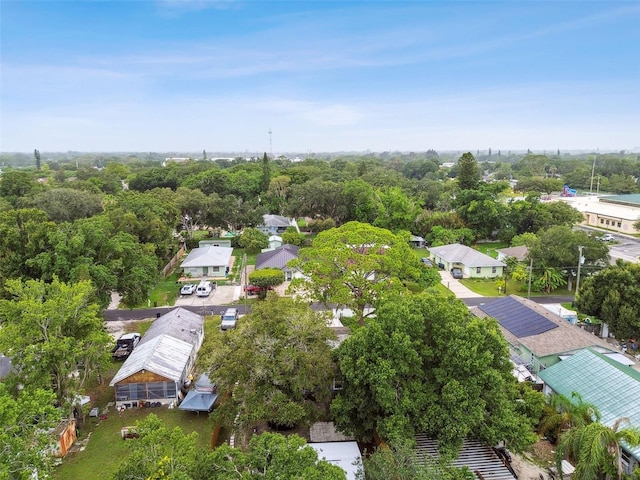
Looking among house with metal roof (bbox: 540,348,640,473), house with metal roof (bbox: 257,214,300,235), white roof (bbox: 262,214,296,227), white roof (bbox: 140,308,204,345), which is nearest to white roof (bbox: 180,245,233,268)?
house with metal roof (bbox: 257,214,300,235)

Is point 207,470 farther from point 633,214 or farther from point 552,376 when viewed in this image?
→ point 633,214

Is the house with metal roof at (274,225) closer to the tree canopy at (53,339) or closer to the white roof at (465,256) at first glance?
the white roof at (465,256)

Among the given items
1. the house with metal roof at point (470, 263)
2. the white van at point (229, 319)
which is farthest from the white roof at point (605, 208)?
the white van at point (229, 319)

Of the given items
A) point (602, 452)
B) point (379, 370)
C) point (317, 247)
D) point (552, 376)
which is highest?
point (317, 247)

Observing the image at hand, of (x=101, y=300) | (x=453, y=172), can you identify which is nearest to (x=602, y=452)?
(x=101, y=300)

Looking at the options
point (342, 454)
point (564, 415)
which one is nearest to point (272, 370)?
point (342, 454)

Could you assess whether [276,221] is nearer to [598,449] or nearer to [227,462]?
[227,462]

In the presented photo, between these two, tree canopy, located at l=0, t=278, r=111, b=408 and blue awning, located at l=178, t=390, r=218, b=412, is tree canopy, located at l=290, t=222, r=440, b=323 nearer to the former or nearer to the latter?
blue awning, located at l=178, t=390, r=218, b=412
